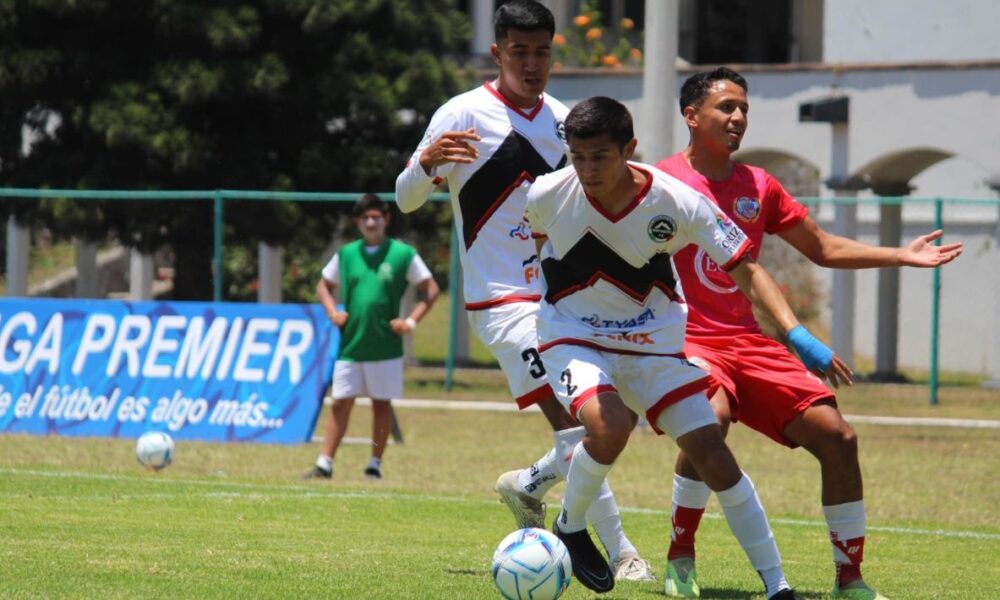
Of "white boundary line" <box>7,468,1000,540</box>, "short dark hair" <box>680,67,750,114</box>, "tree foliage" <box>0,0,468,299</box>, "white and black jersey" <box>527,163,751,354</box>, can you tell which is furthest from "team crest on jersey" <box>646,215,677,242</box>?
"tree foliage" <box>0,0,468,299</box>

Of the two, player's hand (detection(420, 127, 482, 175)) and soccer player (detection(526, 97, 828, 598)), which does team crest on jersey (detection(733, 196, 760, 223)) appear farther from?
player's hand (detection(420, 127, 482, 175))

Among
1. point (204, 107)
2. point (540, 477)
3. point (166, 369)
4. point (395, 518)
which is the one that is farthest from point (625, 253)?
point (204, 107)

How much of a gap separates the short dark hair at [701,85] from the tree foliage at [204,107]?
48.8 feet

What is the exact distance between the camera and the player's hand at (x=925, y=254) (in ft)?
22.6

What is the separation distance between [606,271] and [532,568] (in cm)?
118

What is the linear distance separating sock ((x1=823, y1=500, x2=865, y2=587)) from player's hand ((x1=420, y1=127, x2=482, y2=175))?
2.10m

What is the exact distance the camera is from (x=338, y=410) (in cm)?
1339

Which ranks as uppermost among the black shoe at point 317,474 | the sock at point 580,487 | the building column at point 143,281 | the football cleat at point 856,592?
the sock at point 580,487

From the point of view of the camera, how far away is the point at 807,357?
6.76 m

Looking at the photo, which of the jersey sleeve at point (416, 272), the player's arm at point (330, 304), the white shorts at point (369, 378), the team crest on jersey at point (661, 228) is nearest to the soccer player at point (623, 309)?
the team crest on jersey at point (661, 228)

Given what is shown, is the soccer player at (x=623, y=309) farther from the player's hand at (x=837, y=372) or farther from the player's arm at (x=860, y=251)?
the player's arm at (x=860, y=251)

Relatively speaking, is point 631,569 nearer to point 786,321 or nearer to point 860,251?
point 786,321

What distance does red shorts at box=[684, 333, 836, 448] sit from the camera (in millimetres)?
7152

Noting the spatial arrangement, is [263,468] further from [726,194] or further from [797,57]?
[797,57]
